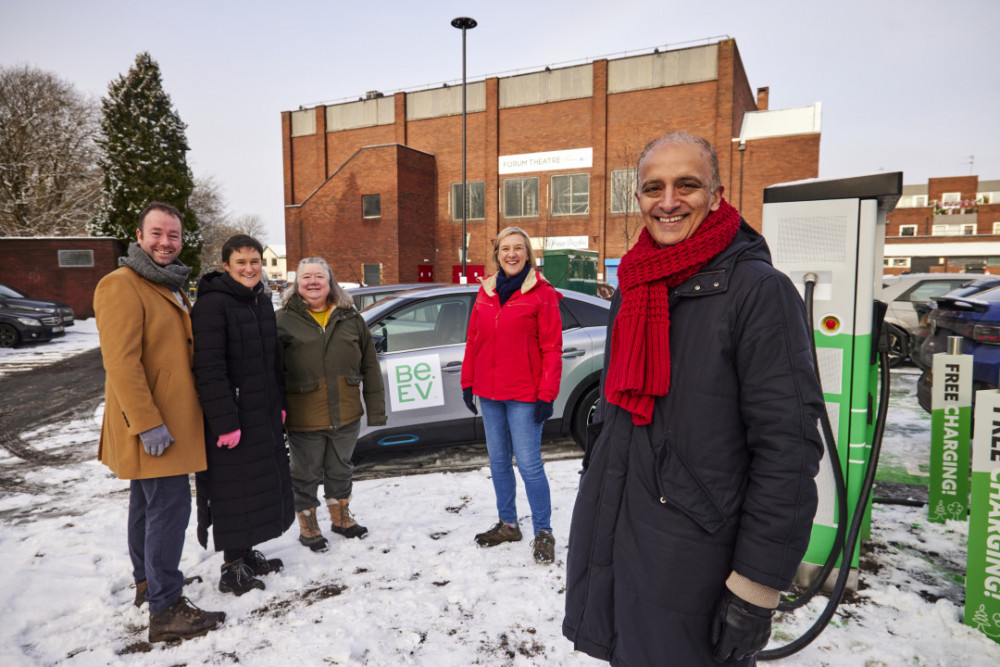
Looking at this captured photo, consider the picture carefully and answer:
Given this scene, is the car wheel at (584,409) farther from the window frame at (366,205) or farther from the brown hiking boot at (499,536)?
the window frame at (366,205)

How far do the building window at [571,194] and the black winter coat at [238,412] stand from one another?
27766mm

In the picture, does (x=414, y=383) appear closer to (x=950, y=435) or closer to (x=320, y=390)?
(x=320, y=390)

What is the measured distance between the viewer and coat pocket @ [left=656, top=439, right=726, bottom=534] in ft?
4.65

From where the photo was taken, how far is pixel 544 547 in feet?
11.4

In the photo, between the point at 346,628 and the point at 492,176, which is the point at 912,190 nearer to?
the point at 492,176

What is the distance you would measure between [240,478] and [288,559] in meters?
0.81

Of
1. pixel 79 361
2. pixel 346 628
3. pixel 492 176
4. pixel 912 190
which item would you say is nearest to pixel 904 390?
pixel 346 628

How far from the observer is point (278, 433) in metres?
3.29

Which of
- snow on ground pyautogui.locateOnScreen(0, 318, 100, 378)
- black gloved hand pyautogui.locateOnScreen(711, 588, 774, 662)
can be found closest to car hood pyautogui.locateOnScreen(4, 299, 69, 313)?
snow on ground pyautogui.locateOnScreen(0, 318, 100, 378)

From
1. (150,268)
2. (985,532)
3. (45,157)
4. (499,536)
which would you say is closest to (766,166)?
(985,532)

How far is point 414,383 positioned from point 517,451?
177cm

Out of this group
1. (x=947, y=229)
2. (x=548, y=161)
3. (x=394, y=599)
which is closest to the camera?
(x=394, y=599)

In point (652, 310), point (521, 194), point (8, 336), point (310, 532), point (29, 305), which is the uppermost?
point (521, 194)

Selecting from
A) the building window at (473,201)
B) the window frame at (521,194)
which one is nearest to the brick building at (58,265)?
the building window at (473,201)
